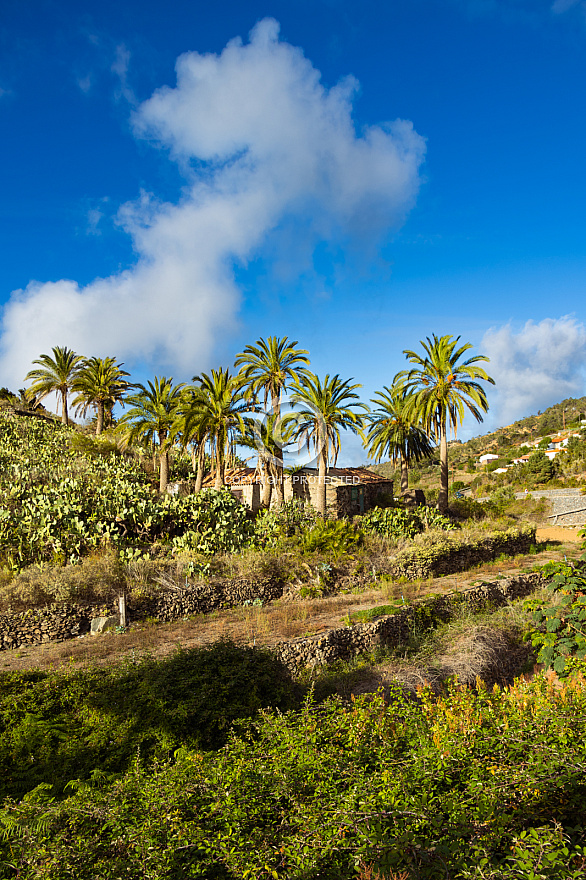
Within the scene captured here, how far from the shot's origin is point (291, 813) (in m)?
4.50

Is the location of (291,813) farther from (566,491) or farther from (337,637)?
(566,491)

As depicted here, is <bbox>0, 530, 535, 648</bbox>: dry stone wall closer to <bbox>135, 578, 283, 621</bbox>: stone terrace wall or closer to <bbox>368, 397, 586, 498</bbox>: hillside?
<bbox>135, 578, 283, 621</bbox>: stone terrace wall

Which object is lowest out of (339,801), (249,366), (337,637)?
(337,637)

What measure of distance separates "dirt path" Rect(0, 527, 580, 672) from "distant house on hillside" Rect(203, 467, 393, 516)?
7.26m

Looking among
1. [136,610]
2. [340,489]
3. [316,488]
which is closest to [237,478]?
[316,488]

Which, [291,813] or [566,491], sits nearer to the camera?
[291,813]

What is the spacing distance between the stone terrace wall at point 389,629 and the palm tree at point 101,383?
27478mm

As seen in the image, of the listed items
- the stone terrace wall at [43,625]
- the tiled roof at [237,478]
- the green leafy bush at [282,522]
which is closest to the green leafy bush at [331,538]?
the green leafy bush at [282,522]

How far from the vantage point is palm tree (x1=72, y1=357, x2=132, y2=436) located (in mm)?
35031

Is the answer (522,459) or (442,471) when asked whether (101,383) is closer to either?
(442,471)

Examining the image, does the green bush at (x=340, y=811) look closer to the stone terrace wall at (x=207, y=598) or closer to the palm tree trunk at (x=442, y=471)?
the stone terrace wall at (x=207, y=598)

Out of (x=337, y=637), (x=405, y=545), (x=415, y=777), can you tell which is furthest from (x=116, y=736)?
(x=405, y=545)

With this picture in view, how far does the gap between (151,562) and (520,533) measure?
18.5 metres

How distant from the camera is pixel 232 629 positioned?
13.2 metres
